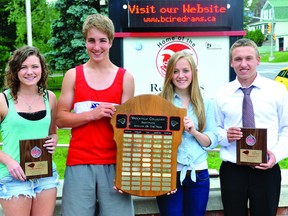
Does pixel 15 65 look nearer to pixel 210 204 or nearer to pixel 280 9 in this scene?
pixel 210 204

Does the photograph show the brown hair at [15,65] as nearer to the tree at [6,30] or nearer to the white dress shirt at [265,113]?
the white dress shirt at [265,113]

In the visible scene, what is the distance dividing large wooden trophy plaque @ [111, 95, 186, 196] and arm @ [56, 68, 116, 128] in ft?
0.33

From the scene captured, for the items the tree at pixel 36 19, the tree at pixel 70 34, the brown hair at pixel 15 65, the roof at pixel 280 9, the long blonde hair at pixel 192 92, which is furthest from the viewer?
the roof at pixel 280 9

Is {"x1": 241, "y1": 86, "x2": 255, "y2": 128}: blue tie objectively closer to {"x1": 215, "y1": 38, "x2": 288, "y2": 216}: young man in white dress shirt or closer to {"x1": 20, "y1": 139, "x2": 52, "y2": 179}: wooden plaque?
{"x1": 215, "y1": 38, "x2": 288, "y2": 216}: young man in white dress shirt

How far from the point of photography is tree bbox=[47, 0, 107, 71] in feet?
55.4

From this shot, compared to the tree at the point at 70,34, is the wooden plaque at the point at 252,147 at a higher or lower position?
Answer: lower

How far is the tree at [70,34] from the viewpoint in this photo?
55.4 ft

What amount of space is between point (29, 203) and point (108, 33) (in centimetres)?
121

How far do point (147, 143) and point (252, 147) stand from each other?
70cm

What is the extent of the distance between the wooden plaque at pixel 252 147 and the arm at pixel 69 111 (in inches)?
35.2

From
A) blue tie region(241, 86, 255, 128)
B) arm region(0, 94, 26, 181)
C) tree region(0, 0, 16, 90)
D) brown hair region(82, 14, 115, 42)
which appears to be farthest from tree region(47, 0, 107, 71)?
arm region(0, 94, 26, 181)

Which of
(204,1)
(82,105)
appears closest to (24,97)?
(82,105)

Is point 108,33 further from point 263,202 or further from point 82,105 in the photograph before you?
point 263,202

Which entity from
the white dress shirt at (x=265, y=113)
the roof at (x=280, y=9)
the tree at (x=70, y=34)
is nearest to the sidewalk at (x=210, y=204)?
the white dress shirt at (x=265, y=113)
